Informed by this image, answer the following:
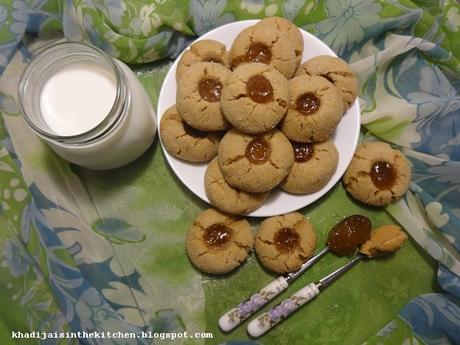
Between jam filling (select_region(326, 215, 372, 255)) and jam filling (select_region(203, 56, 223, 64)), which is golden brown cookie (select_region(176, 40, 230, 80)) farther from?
jam filling (select_region(326, 215, 372, 255))

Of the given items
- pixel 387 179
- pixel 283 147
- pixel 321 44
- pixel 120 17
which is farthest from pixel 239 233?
pixel 120 17

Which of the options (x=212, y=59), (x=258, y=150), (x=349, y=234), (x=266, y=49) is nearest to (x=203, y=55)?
(x=212, y=59)

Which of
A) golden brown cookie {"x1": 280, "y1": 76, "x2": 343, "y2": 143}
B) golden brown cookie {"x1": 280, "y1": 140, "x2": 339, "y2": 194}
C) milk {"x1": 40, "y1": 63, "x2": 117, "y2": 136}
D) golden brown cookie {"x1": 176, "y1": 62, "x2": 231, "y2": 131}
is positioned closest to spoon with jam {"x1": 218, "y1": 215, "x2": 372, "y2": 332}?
golden brown cookie {"x1": 280, "y1": 140, "x2": 339, "y2": 194}

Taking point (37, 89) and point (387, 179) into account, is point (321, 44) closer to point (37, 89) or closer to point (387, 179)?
point (387, 179)

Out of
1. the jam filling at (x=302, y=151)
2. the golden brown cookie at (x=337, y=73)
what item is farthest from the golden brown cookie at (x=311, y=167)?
the golden brown cookie at (x=337, y=73)

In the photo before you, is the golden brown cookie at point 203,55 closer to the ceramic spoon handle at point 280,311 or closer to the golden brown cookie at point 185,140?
the golden brown cookie at point 185,140

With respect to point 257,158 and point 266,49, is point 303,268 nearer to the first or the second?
point 257,158
